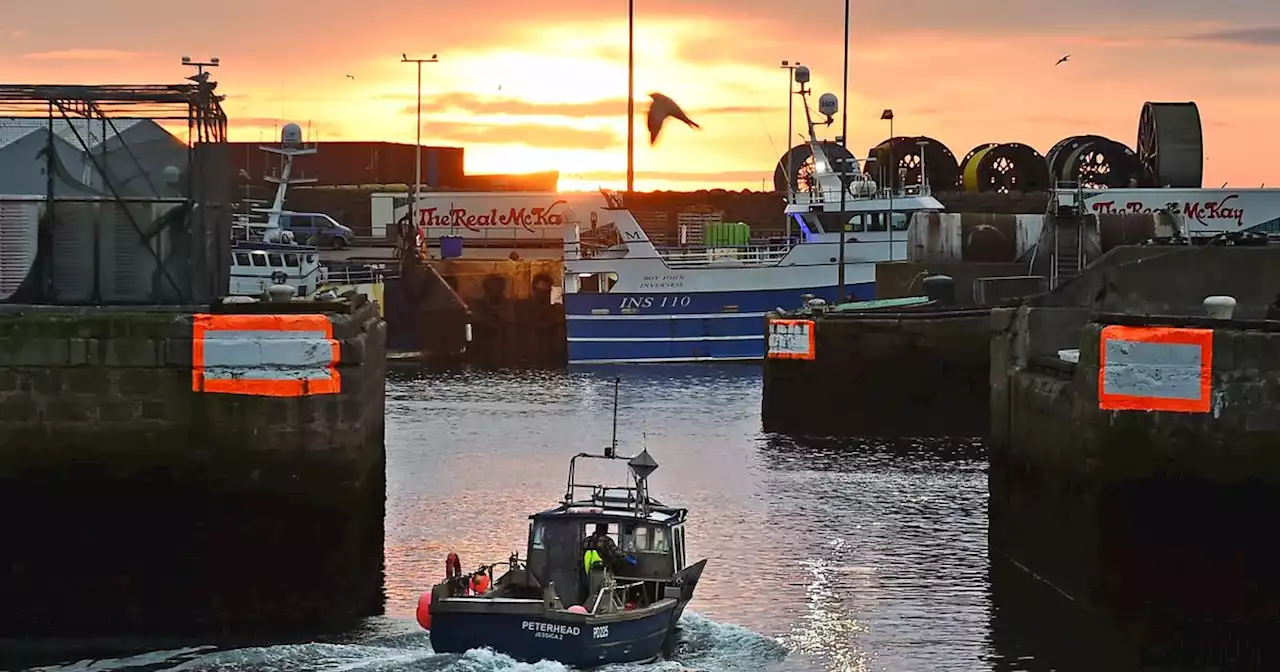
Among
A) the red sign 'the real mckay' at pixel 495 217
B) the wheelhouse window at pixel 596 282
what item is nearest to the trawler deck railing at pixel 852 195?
the wheelhouse window at pixel 596 282

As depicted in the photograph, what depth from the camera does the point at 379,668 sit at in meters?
23.5

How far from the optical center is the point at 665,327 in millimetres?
80250

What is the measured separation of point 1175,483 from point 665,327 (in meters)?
56.3

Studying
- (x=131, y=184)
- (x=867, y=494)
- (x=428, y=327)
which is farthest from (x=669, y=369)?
(x=131, y=184)

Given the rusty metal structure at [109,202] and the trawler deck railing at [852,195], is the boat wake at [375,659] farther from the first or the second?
the trawler deck railing at [852,195]

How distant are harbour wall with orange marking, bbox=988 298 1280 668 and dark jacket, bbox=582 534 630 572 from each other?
641cm

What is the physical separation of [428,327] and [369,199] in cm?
3461

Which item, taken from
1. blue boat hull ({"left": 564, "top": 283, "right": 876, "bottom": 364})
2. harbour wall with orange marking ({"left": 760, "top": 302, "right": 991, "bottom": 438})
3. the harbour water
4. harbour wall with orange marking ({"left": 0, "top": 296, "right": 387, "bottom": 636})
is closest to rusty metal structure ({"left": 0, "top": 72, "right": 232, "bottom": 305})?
harbour wall with orange marking ({"left": 0, "top": 296, "right": 387, "bottom": 636})

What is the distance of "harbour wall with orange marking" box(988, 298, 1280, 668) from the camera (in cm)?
2378

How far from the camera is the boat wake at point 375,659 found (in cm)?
2306

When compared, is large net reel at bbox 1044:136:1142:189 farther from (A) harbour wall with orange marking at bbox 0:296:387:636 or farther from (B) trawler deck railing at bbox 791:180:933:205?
(A) harbour wall with orange marking at bbox 0:296:387:636

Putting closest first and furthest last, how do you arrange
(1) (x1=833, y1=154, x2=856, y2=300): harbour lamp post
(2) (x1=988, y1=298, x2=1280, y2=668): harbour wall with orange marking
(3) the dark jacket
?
(2) (x1=988, y1=298, x2=1280, y2=668): harbour wall with orange marking < (3) the dark jacket < (1) (x1=833, y1=154, x2=856, y2=300): harbour lamp post

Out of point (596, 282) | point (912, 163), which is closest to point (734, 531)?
point (596, 282)

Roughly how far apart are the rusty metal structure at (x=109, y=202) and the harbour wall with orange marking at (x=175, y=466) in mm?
1138
